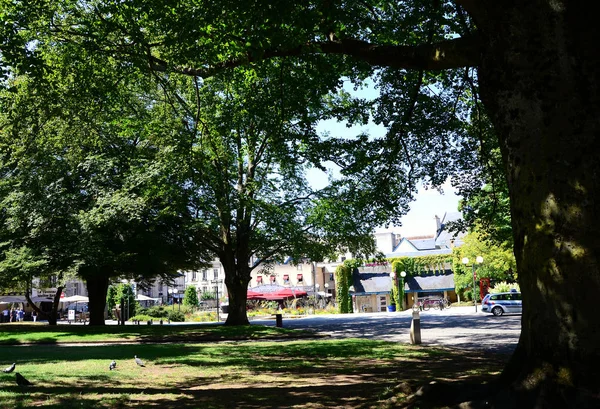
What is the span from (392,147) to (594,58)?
8.85 m

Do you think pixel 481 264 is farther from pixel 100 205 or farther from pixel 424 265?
Result: pixel 100 205

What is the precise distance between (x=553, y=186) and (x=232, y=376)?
7864 millimetres

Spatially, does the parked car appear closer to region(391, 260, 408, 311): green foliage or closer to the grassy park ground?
the grassy park ground

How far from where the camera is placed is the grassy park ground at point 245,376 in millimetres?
7734

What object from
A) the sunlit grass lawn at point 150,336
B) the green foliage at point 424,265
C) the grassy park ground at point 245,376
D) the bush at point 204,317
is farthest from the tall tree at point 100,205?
the green foliage at point 424,265

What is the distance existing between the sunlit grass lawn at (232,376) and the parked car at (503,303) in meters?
19.3

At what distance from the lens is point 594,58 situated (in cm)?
545

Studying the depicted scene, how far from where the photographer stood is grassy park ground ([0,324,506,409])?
7.73 metres

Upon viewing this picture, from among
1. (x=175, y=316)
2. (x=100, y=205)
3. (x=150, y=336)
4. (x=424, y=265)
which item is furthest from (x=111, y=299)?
(x=150, y=336)

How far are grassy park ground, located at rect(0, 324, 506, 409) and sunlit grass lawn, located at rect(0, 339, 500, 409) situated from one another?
15 mm

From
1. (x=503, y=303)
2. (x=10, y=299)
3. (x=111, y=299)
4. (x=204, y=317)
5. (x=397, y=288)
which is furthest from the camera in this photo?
(x=111, y=299)

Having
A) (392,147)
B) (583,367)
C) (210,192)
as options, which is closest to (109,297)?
(210,192)

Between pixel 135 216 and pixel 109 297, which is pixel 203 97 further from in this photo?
pixel 109 297

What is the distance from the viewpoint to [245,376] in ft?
36.2
